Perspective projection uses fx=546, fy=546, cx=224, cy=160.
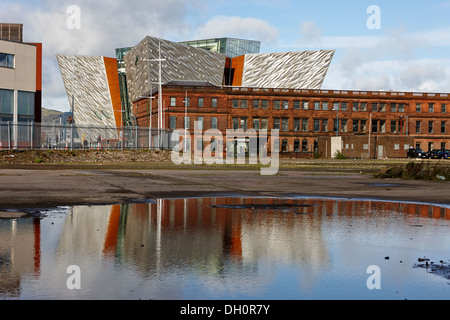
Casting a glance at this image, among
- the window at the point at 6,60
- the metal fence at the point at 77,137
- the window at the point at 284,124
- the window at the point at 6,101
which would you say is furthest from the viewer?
the window at the point at 284,124

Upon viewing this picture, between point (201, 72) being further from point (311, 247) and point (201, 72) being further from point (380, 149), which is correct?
point (311, 247)

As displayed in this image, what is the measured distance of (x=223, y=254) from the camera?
670 centimetres

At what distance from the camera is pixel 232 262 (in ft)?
20.4

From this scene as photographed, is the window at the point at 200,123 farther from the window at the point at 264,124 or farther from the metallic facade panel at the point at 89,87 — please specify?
the metallic facade panel at the point at 89,87

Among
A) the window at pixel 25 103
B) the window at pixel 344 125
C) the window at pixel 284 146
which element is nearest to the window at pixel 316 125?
the window at pixel 344 125

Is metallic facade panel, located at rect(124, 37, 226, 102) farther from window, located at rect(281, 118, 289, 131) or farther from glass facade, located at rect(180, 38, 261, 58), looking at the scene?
window, located at rect(281, 118, 289, 131)

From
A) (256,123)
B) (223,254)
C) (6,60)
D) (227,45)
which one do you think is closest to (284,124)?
(256,123)

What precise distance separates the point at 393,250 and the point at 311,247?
3.49ft

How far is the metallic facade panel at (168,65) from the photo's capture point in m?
106

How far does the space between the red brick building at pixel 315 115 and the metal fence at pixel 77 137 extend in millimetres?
31163

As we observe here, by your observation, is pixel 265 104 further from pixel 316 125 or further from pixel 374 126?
pixel 374 126

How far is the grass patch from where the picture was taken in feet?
76.2
